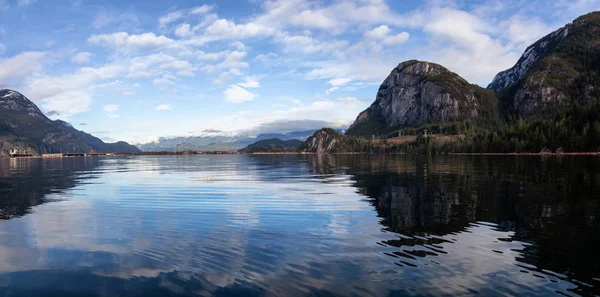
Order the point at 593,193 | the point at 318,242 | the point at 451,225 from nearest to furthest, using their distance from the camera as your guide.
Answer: the point at 318,242, the point at 451,225, the point at 593,193

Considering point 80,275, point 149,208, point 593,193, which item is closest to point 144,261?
point 80,275

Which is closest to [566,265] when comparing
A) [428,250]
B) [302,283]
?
[428,250]

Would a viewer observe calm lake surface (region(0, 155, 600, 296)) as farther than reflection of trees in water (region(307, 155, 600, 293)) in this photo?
No

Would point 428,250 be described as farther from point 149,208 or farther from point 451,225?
point 149,208

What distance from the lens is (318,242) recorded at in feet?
85.5

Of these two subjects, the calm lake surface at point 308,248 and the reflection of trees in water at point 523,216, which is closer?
the calm lake surface at point 308,248

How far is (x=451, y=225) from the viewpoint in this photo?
30.9m

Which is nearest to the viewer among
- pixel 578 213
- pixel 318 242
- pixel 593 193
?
pixel 318 242

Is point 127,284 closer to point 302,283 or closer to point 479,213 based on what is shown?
point 302,283

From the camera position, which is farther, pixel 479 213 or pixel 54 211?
pixel 54 211

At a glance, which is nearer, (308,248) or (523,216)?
(308,248)

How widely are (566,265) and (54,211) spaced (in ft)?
156

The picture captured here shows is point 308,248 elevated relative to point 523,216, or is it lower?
elevated

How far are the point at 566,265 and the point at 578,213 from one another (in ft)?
63.7
